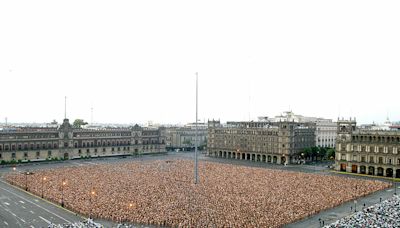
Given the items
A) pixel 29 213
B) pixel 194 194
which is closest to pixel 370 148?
pixel 194 194

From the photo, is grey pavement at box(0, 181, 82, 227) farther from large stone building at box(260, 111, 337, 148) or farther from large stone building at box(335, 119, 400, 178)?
large stone building at box(260, 111, 337, 148)

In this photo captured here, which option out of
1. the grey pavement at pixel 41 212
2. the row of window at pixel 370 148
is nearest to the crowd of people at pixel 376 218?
the grey pavement at pixel 41 212

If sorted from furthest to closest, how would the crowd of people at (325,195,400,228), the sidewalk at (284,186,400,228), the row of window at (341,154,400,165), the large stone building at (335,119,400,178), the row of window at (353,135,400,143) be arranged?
the row of window at (353,135,400,143), the large stone building at (335,119,400,178), the row of window at (341,154,400,165), the sidewalk at (284,186,400,228), the crowd of people at (325,195,400,228)

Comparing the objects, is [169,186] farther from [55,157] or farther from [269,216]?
[55,157]

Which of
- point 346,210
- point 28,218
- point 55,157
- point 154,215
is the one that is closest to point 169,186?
point 154,215

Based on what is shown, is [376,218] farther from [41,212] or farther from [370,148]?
[370,148]

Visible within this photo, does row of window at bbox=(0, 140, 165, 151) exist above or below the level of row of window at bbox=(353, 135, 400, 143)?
below

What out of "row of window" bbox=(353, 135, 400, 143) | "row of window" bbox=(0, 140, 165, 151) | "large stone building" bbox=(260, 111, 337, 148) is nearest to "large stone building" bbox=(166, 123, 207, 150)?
"row of window" bbox=(0, 140, 165, 151)
